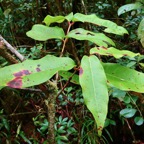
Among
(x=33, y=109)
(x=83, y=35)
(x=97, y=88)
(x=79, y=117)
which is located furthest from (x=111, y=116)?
(x=97, y=88)

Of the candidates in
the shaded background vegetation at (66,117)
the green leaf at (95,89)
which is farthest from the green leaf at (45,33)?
the shaded background vegetation at (66,117)

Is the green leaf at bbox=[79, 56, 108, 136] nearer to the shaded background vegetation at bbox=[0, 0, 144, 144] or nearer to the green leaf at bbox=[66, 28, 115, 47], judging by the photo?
the green leaf at bbox=[66, 28, 115, 47]

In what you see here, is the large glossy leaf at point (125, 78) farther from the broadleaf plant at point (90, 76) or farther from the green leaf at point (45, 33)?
the green leaf at point (45, 33)

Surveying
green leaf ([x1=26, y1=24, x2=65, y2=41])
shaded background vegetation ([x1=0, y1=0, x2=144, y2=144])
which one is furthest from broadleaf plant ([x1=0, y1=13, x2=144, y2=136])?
shaded background vegetation ([x1=0, y1=0, x2=144, y2=144])

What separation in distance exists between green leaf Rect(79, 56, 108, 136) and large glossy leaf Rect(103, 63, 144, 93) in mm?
52

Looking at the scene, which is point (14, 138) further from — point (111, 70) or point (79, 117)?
point (111, 70)

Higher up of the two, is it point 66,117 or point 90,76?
point 90,76

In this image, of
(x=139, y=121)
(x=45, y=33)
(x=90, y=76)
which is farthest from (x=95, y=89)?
(x=139, y=121)

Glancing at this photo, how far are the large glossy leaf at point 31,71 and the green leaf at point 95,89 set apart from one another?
45 mm

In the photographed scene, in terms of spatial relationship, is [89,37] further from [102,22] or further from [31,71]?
[31,71]

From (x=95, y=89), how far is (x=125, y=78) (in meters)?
0.11

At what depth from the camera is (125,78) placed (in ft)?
1.98

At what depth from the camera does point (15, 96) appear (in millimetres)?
1378

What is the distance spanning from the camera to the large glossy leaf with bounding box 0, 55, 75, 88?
0.53m
